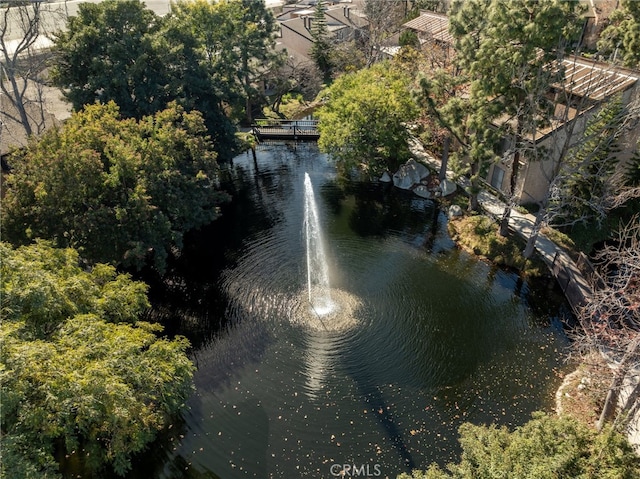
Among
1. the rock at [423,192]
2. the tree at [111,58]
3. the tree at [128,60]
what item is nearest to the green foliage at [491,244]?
the rock at [423,192]

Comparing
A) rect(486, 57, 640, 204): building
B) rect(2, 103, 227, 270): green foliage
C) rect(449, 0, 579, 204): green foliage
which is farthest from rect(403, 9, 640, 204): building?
rect(2, 103, 227, 270): green foliage

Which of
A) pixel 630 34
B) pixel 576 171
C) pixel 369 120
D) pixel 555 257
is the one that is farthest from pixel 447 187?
pixel 630 34

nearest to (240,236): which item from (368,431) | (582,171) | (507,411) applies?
(368,431)

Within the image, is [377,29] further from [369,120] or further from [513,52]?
[513,52]

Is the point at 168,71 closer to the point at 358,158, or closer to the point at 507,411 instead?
the point at 358,158

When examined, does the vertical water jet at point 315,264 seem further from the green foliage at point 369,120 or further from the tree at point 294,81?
the tree at point 294,81
